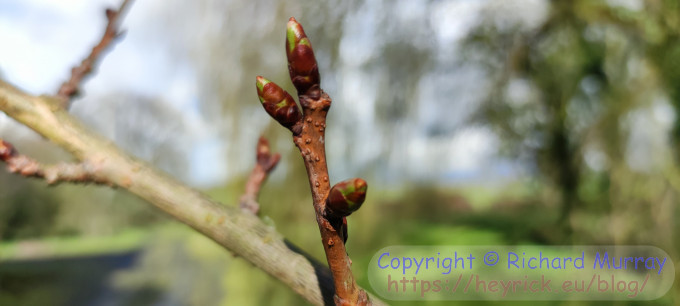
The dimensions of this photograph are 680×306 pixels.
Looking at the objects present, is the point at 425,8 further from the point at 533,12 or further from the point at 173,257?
the point at 173,257

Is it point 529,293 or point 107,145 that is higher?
point 529,293

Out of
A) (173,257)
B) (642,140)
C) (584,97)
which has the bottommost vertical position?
(173,257)

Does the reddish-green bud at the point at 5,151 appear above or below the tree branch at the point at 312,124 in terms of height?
above

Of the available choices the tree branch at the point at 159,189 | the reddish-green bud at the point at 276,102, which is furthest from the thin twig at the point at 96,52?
the reddish-green bud at the point at 276,102

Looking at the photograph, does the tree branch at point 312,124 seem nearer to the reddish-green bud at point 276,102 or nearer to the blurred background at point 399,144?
the reddish-green bud at point 276,102

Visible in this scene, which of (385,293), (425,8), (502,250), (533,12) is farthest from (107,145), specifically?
(533,12)
